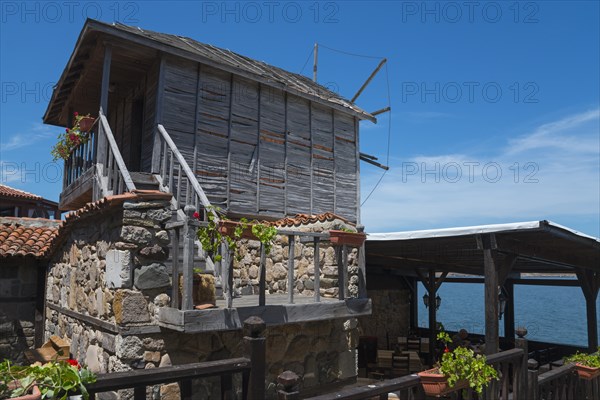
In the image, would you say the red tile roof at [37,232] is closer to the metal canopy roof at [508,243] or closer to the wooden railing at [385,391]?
the wooden railing at [385,391]

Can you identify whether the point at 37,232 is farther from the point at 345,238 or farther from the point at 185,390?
the point at 185,390

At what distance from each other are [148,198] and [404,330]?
13307 mm

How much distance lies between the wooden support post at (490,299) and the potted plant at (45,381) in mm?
4884

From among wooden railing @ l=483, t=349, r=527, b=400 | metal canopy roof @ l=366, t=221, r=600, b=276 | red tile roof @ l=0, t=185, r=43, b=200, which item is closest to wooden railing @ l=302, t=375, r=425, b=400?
wooden railing @ l=483, t=349, r=527, b=400

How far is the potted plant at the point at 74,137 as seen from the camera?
8367 millimetres

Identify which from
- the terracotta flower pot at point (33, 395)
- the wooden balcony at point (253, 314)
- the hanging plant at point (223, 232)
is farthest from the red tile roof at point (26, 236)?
the terracotta flower pot at point (33, 395)

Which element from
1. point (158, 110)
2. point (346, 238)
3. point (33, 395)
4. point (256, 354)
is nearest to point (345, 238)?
point (346, 238)

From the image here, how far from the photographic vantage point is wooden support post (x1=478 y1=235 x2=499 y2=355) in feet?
19.3

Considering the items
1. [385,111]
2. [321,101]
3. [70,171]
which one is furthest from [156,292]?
[385,111]

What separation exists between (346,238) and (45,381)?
4051 mm

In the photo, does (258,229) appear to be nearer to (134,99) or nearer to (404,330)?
(134,99)

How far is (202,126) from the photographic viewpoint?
360 inches

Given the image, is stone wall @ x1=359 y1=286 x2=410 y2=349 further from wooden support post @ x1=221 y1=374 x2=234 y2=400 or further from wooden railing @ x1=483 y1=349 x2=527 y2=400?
wooden support post @ x1=221 y1=374 x2=234 y2=400

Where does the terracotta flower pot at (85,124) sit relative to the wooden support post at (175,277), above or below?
above
